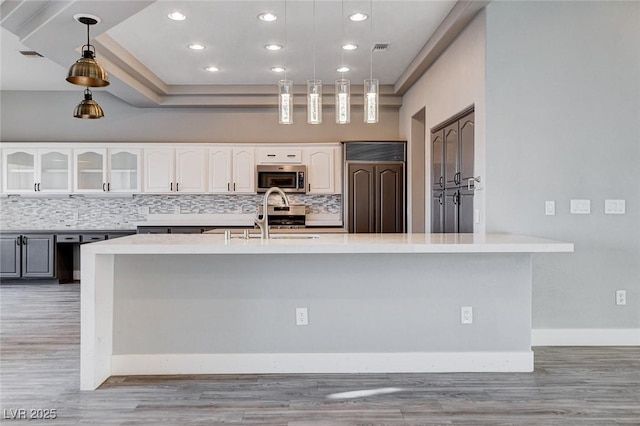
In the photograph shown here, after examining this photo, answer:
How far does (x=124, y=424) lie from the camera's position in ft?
7.93

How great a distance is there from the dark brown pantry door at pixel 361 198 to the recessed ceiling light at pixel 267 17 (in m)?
2.78

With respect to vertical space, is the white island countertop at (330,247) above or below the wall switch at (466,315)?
above

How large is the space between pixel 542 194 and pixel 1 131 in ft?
24.2

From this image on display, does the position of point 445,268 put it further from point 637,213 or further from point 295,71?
point 295,71

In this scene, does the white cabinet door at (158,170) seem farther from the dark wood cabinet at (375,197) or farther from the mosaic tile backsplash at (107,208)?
the dark wood cabinet at (375,197)

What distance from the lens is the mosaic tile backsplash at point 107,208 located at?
7078mm

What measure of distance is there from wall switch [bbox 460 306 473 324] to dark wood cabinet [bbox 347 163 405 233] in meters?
3.53

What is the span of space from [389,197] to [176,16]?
3678 mm

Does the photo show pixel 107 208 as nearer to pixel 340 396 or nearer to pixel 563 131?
pixel 340 396

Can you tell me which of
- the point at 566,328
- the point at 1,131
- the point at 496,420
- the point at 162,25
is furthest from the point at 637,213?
the point at 1,131

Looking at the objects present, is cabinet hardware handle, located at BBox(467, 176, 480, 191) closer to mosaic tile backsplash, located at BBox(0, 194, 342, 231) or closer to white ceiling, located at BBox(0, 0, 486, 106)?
white ceiling, located at BBox(0, 0, 486, 106)

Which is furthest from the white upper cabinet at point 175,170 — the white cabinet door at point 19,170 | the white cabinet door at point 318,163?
the white cabinet door at point 19,170

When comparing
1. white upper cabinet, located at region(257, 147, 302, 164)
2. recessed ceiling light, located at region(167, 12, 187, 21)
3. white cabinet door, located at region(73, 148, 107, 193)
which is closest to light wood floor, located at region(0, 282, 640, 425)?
recessed ceiling light, located at region(167, 12, 187, 21)

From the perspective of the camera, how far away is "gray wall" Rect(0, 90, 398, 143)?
23.1 ft
